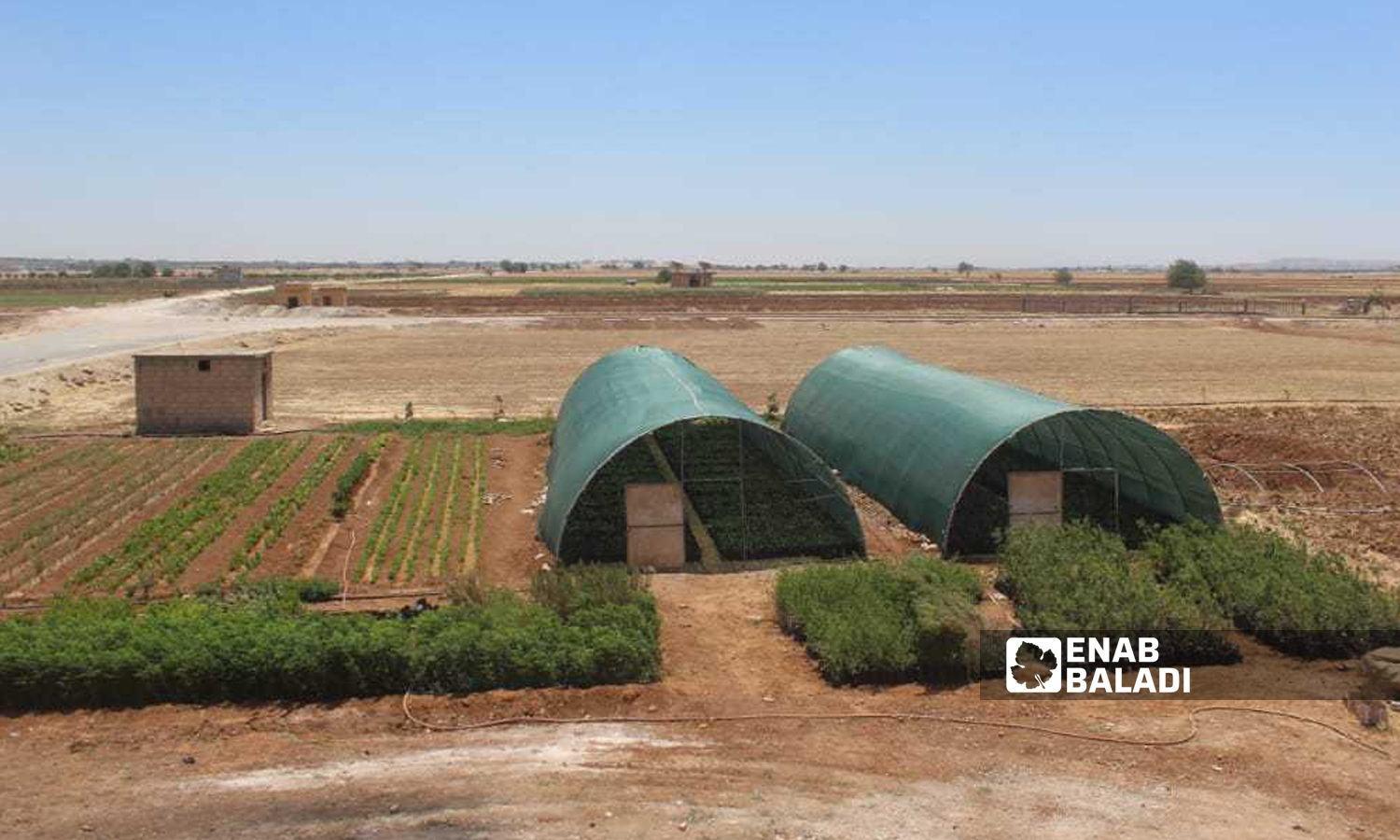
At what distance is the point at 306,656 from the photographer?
38.2 feet

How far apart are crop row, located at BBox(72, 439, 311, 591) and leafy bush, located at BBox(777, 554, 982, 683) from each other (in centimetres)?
966

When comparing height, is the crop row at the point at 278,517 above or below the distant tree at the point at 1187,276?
below

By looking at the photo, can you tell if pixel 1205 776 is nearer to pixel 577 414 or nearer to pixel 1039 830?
pixel 1039 830

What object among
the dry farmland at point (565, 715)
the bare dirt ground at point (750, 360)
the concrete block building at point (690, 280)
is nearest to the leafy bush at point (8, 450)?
the dry farmland at point (565, 715)

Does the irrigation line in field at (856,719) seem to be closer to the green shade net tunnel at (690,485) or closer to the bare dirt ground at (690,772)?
the bare dirt ground at (690,772)

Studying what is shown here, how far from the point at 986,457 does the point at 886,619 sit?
4.83 metres

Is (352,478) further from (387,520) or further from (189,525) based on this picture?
(189,525)

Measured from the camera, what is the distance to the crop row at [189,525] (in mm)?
16469

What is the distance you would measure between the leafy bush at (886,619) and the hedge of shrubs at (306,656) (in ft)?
7.11

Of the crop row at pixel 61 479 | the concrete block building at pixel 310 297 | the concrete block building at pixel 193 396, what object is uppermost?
the concrete block building at pixel 310 297

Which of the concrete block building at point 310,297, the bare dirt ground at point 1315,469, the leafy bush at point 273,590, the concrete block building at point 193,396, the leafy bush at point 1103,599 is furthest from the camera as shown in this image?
the concrete block building at point 310,297

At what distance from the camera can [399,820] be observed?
9008 millimetres

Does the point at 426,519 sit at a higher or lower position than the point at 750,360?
lower

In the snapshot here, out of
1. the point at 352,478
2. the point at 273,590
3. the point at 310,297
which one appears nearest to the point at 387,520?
the point at 352,478
